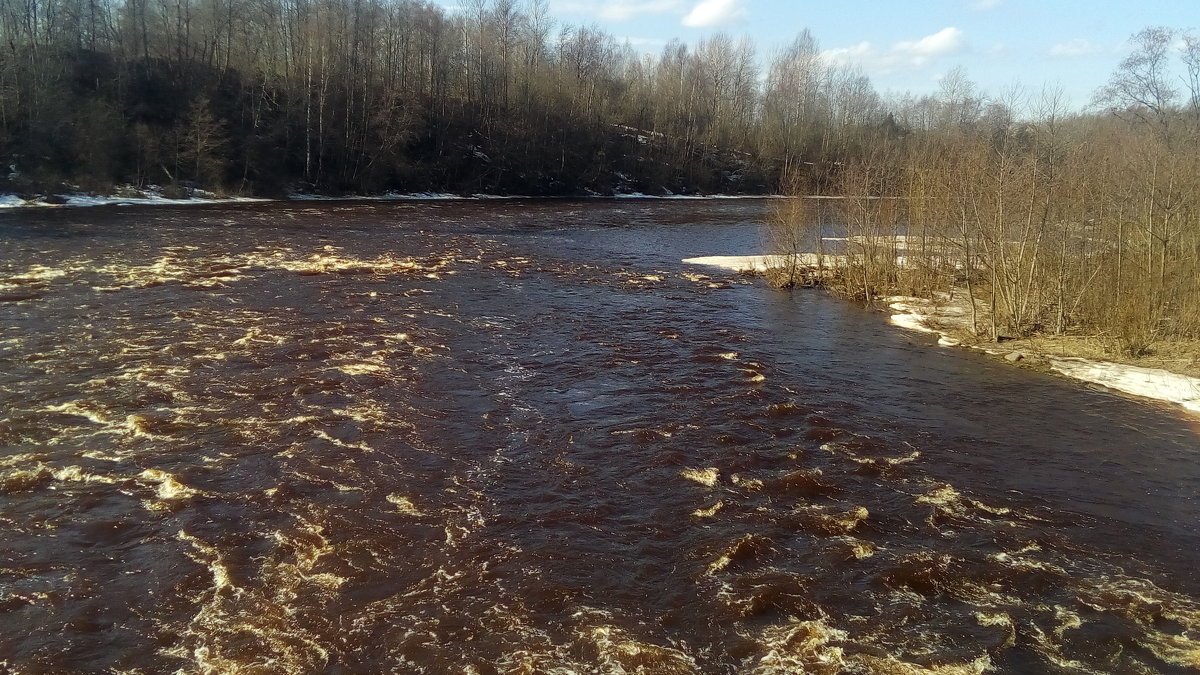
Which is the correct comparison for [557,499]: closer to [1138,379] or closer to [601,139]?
[1138,379]

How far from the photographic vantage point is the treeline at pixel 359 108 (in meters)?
45.1

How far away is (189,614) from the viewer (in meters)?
7.20

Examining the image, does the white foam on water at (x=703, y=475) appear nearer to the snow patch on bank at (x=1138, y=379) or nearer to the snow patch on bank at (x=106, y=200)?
the snow patch on bank at (x=1138, y=379)

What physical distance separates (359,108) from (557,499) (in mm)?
56313

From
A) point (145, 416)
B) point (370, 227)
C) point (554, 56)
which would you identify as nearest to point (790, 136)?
point (554, 56)

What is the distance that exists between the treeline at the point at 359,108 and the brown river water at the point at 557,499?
24958 millimetres

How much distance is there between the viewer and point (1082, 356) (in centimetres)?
1720

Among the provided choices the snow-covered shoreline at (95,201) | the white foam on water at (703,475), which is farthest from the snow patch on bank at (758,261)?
the snow-covered shoreline at (95,201)

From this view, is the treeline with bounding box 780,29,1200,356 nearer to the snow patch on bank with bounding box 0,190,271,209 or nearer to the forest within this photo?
the forest

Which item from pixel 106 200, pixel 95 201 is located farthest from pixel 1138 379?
pixel 106 200

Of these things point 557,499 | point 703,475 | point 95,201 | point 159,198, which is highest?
point 159,198

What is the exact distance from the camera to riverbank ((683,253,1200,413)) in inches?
592

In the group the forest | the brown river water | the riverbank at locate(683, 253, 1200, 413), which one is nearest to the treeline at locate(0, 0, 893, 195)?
the forest

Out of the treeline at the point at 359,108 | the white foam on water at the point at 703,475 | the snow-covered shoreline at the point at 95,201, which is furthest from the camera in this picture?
the treeline at the point at 359,108
